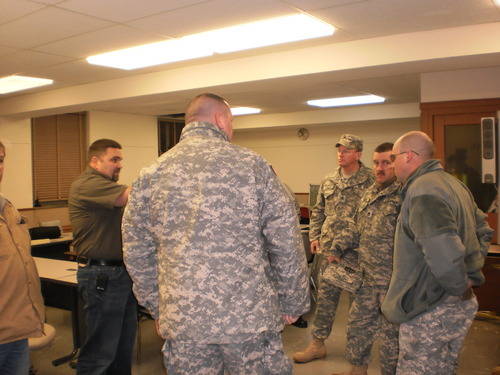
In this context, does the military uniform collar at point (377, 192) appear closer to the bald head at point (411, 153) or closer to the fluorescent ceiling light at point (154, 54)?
the bald head at point (411, 153)

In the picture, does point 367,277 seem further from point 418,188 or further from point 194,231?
point 194,231

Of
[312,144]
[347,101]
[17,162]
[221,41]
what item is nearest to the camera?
[221,41]

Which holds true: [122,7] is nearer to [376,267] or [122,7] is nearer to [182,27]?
[182,27]

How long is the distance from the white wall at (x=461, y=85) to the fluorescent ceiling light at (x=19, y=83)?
14.5ft

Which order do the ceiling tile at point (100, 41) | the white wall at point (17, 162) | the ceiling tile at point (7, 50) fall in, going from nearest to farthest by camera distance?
1. the ceiling tile at point (100, 41)
2. the ceiling tile at point (7, 50)
3. the white wall at point (17, 162)

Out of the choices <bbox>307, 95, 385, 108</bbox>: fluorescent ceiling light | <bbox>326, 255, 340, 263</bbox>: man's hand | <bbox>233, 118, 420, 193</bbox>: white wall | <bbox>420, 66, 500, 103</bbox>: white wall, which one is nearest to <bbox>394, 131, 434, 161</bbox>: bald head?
<bbox>326, 255, 340, 263</bbox>: man's hand

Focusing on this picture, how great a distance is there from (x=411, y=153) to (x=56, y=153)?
6.96 meters

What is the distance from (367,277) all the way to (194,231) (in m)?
1.86

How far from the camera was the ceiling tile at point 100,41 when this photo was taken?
380 centimetres

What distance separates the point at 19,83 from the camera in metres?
6.01

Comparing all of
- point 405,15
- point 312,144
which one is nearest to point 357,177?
point 405,15

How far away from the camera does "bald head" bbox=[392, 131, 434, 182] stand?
236 cm

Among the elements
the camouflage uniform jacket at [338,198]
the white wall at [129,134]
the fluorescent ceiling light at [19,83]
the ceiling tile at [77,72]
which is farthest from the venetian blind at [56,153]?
the camouflage uniform jacket at [338,198]

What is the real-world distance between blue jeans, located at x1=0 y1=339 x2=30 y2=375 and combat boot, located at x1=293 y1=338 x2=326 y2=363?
2212 mm
